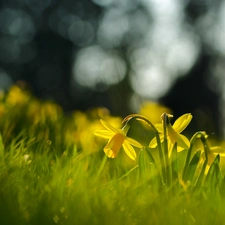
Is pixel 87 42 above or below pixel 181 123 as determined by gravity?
below

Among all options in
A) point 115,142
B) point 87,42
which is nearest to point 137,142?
point 115,142

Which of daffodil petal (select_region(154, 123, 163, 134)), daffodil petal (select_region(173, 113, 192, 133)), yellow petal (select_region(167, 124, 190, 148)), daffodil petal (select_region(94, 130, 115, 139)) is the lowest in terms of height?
daffodil petal (select_region(94, 130, 115, 139))

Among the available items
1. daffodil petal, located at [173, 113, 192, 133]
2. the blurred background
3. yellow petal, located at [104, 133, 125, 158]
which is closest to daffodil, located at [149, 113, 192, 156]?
daffodil petal, located at [173, 113, 192, 133]

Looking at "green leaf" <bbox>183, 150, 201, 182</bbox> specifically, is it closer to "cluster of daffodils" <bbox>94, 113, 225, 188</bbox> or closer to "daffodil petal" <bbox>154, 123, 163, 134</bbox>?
"cluster of daffodils" <bbox>94, 113, 225, 188</bbox>

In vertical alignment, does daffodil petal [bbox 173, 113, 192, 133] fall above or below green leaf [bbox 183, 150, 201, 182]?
above

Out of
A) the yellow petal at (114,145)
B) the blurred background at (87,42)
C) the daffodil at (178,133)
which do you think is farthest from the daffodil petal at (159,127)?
the blurred background at (87,42)

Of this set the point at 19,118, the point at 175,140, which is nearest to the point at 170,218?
the point at 175,140

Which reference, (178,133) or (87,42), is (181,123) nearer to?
(178,133)

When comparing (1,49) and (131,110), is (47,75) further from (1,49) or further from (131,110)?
(131,110)

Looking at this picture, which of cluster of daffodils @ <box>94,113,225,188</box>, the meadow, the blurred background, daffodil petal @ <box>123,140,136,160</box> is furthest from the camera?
the blurred background
